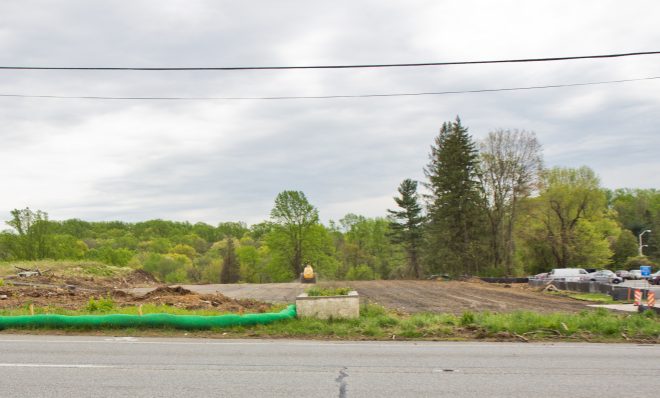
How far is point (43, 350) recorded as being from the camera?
10.7 m

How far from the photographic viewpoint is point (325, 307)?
51.4 ft

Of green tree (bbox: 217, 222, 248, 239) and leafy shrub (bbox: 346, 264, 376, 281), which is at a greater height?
green tree (bbox: 217, 222, 248, 239)

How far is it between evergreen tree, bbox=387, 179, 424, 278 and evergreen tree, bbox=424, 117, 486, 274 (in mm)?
13149

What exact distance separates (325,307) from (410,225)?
66183 mm

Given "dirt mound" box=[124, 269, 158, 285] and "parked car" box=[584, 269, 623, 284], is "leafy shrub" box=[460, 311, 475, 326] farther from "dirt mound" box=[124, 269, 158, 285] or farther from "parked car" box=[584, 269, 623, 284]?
"parked car" box=[584, 269, 623, 284]

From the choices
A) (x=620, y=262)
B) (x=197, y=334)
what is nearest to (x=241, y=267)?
(x=620, y=262)

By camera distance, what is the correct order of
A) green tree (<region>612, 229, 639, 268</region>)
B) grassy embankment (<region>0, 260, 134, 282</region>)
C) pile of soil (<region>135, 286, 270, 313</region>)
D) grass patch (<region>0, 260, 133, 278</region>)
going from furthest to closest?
1. green tree (<region>612, 229, 639, 268</region>)
2. grass patch (<region>0, 260, 133, 278</region>)
3. grassy embankment (<region>0, 260, 134, 282</region>)
4. pile of soil (<region>135, 286, 270, 313</region>)

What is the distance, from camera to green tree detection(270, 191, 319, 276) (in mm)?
87625

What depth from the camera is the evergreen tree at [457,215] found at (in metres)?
63.9

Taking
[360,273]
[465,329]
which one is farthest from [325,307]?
[360,273]

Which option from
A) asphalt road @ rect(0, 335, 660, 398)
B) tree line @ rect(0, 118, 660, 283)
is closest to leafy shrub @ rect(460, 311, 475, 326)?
asphalt road @ rect(0, 335, 660, 398)

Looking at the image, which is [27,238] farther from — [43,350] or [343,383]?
[343,383]

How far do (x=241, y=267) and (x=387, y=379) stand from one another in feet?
328

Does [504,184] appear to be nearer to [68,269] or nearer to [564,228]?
[564,228]
